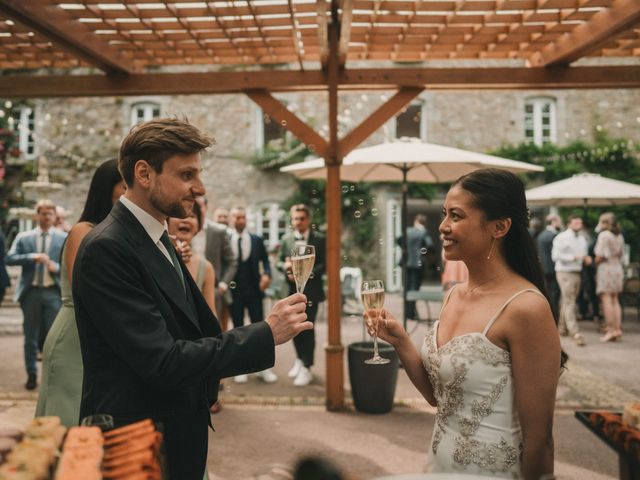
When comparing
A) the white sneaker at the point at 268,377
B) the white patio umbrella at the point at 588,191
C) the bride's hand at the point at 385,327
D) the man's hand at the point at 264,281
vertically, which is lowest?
the white sneaker at the point at 268,377

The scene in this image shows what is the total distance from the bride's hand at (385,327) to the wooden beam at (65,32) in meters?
3.23

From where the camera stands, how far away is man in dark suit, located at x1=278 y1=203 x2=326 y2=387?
6.23m

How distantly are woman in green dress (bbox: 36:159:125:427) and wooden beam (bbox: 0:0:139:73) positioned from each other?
6.08ft

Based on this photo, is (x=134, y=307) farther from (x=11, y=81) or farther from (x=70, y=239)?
(x=11, y=81)

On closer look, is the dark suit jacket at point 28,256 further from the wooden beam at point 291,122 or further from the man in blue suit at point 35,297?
the wooden beam at point 291,122

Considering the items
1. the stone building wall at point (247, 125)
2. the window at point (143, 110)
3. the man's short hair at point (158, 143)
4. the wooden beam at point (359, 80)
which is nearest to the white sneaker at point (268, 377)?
the wooden beam at point (359, 80)

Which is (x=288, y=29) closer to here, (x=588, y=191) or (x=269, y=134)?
(x=588, y=191)

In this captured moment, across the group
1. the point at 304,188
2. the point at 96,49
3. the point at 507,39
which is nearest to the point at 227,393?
the point at 96,49

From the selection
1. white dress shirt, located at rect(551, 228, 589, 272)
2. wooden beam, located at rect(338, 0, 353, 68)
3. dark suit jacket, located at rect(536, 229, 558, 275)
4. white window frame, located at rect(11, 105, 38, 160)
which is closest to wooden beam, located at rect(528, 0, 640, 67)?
wooden beam, located at rect(338, 0, 353, 68)

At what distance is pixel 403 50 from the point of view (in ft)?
17.7

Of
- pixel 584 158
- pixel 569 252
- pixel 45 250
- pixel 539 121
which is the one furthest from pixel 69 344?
pixel 539 121

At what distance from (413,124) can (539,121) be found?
359cm

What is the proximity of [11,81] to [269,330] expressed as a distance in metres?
4.98

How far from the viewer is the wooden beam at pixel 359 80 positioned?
5.19m
